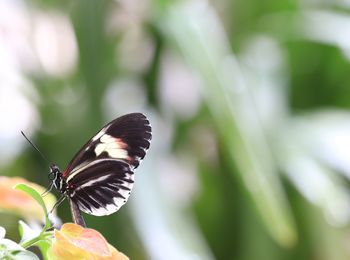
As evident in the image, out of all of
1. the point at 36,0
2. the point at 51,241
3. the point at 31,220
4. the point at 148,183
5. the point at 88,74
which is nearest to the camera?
the point at 51,241

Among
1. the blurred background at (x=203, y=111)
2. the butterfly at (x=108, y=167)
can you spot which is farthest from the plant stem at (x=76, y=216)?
the blurred background at (x=203, y=111)

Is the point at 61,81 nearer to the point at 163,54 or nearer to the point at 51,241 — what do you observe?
the point at 163,54

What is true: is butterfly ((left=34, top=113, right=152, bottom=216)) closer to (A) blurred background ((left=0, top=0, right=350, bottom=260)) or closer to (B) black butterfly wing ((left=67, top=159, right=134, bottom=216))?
(B) black butterfly wing ((left=67, top=159, right=134, bottom=216))

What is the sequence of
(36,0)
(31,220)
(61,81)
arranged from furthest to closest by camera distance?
1. (36,0)
2. (61,81)
3. (31,220)

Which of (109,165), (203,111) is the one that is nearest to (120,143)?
(109,165)

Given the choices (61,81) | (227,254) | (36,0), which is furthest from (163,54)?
(227,254)
